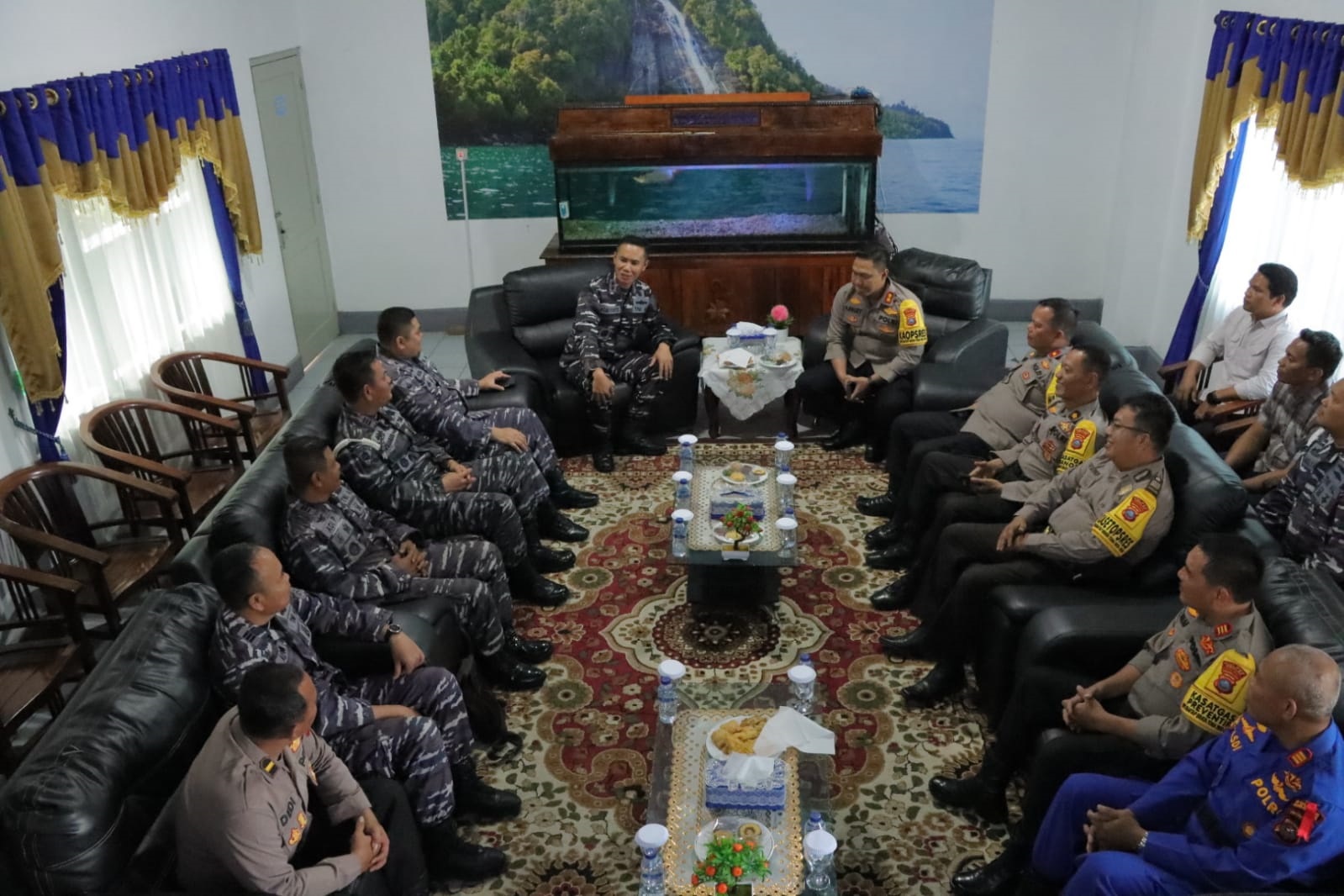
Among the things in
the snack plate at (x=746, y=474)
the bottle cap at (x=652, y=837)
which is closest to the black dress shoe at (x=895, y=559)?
the snack plate at (x=746, y=474)

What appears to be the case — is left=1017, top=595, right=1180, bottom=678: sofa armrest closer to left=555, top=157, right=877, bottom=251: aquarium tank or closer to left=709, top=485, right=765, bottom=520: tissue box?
left=709, top=485, right=765, bottom=520: tissue box

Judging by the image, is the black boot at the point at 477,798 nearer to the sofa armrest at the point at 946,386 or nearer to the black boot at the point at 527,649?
the black boot at the point at 527,649

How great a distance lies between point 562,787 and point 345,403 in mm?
1578

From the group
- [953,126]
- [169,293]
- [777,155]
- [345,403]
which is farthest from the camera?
[953,126]

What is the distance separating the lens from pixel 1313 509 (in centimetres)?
302

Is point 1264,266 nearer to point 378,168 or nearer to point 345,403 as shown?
point 345,403

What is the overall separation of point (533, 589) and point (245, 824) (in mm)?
1920

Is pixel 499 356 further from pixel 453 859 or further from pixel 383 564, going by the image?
pixel 453 859

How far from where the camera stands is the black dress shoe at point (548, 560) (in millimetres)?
4215

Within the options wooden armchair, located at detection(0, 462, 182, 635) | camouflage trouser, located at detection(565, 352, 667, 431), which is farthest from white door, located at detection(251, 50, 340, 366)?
wooden armchair, located at detection(0, 462, 182, 635)

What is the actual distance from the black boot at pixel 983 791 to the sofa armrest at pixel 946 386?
1947 millimetres

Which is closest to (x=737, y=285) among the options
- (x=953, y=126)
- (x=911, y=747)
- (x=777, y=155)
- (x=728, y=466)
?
(x=777, y=155)

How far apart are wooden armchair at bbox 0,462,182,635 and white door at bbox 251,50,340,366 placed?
2.55 metres

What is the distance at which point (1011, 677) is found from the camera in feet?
10.2
